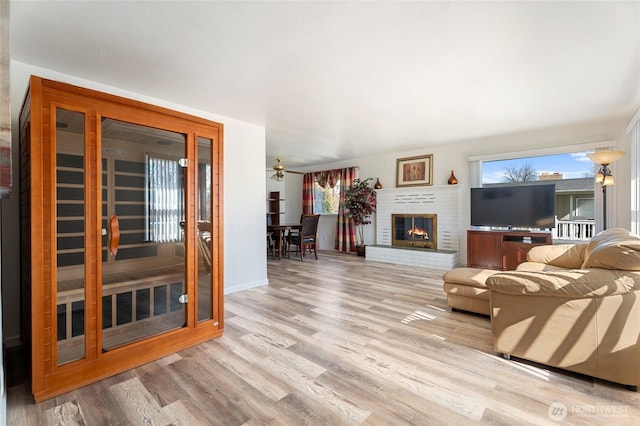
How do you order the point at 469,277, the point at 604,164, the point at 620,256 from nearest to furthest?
→ 1. the point at 620,256
2. the point at 469,277
3. the point at 604,164

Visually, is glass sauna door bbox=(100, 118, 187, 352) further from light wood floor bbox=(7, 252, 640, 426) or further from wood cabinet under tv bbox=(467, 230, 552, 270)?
wood cabinet under tv bbox=(467, 230, 552, 270)

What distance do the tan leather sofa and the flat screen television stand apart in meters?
3.04

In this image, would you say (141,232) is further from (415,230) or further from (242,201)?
(415,230)

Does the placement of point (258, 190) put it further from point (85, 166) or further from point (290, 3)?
point (290, 3)

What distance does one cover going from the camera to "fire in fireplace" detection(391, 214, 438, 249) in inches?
237

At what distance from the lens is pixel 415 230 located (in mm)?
6270

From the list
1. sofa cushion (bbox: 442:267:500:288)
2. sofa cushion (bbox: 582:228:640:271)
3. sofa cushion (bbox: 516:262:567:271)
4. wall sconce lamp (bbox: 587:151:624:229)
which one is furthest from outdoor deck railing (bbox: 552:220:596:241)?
sofa cushion (bbox: 582:228:640:271)

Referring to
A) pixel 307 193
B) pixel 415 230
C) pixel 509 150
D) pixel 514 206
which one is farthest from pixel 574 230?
pixel 307 193

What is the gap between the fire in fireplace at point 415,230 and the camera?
6.01m

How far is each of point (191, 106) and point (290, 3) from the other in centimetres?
226

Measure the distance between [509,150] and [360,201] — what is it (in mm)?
3003

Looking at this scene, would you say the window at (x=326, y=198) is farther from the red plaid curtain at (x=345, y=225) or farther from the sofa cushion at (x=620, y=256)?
the sofa cushion at (x=620, y=256)

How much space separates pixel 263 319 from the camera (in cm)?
298
